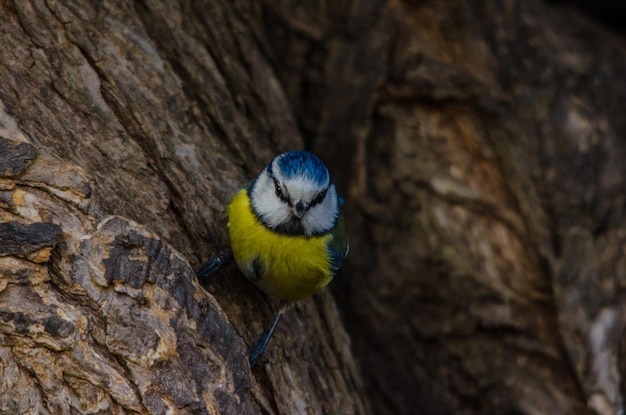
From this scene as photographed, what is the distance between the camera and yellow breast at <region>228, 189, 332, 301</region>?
2779mm

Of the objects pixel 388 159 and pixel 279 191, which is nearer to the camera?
pixel 279 191

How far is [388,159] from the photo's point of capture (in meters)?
3.75

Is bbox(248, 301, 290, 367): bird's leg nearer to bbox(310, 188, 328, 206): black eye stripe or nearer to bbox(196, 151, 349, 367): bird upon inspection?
bbox(196, 151, 349, 367): bird

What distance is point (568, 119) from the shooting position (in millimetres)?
3682

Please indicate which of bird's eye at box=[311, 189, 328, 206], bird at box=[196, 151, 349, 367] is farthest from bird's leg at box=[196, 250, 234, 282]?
bird's eye at box=[311, 189, 328, 206]

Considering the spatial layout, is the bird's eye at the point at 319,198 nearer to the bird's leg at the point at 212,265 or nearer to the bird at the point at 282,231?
the bird at the point at 282,231

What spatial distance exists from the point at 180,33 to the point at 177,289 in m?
1.30

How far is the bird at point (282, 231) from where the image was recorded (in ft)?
9.12

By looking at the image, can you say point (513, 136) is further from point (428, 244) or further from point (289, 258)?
point (289, 258)

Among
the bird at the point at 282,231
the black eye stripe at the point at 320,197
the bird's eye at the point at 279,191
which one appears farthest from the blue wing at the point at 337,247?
the bird's eye at the point at 279,191

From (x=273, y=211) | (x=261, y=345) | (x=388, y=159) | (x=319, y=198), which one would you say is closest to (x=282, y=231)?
(x=273, y=211)

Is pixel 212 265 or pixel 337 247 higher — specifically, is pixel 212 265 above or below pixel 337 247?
above

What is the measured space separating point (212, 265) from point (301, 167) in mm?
471

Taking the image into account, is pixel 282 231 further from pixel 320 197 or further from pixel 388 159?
pixel 388 159
